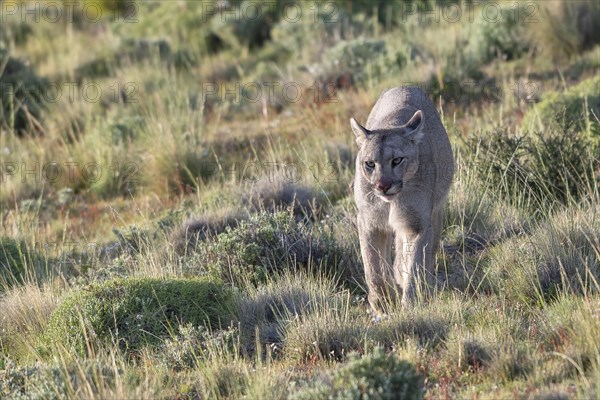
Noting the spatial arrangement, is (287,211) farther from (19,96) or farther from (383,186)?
(19,96)

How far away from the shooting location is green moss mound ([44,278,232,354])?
6988 millimetres

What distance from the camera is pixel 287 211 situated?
9555 mm

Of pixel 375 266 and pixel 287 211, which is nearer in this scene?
pixel 375 266

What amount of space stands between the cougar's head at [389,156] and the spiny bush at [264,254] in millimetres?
1401

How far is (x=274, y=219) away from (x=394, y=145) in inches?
81.0

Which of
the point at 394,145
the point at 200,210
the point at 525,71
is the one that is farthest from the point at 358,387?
the point at 525,71

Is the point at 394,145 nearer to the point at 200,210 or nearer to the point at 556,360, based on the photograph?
the point at 556,360

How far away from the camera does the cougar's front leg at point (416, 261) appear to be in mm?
7292

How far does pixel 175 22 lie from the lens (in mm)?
19375

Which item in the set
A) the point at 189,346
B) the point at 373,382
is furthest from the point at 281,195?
the point at 373,382

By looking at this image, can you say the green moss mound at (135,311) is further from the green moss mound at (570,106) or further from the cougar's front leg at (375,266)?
the green moss mound at (570,106)

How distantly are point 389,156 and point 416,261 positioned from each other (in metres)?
0.89

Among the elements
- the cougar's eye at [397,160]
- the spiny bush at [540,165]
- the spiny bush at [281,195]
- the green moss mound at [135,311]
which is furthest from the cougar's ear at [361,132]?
the spiny bush at [281,195]

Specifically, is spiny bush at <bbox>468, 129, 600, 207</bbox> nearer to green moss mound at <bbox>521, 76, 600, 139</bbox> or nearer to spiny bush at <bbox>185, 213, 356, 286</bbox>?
green moss mound at <bbox>521, 76, 600, 139</bbox>
